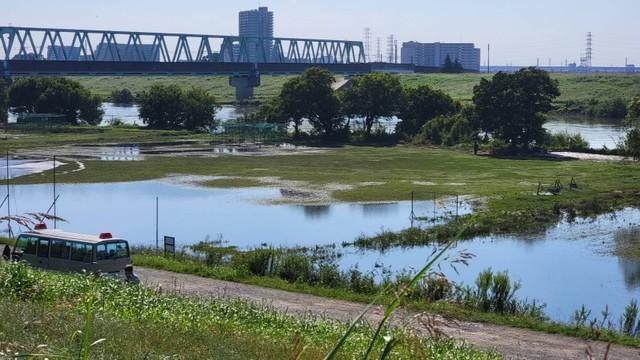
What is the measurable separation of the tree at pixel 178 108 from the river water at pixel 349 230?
135 ft

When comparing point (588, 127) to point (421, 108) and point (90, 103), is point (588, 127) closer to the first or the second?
point (421, 108)

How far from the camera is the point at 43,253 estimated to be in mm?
23297

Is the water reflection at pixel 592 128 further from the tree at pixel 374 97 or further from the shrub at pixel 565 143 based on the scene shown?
→ the tree at pixel 374 97

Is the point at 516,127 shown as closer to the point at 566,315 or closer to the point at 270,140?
the point at 270,140

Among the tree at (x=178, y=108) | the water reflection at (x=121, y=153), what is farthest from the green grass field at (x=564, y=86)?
the water reflection at (x=121, y=153)

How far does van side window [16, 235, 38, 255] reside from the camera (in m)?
23.5

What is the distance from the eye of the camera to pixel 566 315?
23.2 meters

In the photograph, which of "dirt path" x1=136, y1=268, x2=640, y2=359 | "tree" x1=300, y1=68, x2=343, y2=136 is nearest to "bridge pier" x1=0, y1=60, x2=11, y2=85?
"tree" x1=300, y1=68, x2=343, y2=136

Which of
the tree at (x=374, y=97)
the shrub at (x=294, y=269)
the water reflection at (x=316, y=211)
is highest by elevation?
the tree at (x=374, y=97)

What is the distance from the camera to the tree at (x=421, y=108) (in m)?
80.7

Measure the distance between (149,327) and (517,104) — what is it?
5739 centimetres

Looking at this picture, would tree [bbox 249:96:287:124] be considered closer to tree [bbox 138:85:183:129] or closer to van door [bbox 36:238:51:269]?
tree [bbox 138:85:183:129]

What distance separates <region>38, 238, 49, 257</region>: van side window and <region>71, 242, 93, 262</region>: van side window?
106cm

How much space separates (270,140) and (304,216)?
41.0m
